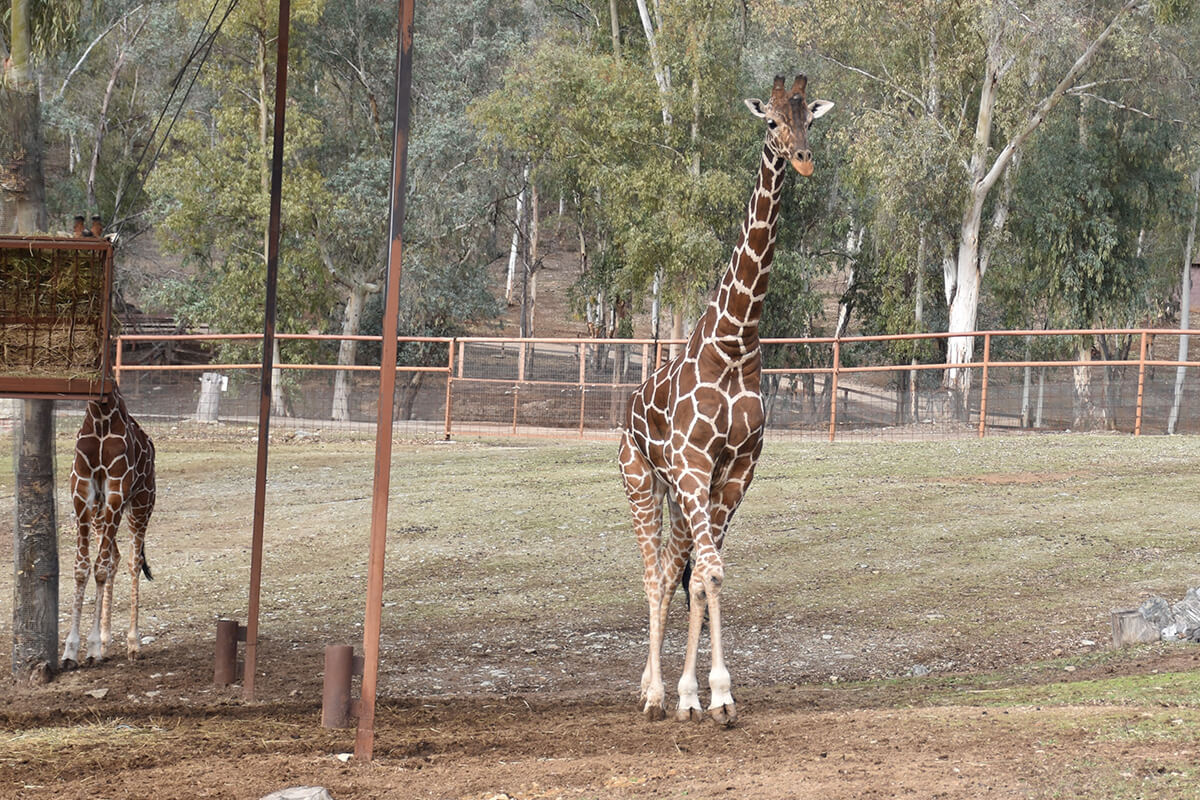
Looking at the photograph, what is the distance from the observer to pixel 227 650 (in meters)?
7.90

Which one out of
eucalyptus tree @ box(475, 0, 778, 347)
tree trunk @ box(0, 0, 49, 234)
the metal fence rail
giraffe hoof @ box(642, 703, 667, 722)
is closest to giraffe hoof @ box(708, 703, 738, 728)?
giraffe hoof @ box(642, 703, 667, 722)

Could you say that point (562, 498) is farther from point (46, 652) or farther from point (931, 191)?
point (931, 191)

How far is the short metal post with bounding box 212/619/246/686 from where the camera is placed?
7852 mm

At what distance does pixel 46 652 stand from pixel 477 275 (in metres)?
28.1

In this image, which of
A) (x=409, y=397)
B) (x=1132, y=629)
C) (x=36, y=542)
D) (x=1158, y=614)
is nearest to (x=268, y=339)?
(x=36, y=542)

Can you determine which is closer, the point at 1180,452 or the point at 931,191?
the point at 1180,452

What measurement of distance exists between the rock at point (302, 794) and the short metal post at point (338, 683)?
1.11 meters

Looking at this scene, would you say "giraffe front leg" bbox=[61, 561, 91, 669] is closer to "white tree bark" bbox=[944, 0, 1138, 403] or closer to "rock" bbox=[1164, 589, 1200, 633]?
"rock" bbox=[1164, 589, 1200, 633]

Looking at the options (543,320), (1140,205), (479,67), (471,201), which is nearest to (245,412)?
Result: (471,201)

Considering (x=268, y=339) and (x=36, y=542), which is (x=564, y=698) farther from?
(x=36, y=542)

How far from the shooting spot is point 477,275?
3597 cm

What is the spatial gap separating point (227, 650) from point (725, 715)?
11.3 feet

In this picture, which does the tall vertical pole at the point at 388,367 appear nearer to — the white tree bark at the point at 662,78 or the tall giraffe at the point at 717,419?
the tall giraffe at the point at 717,419

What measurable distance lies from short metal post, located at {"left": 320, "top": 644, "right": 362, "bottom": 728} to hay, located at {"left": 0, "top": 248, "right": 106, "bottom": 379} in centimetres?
235
